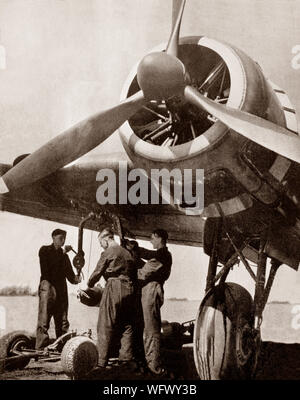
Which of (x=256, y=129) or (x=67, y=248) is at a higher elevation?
(x=256, y=129)

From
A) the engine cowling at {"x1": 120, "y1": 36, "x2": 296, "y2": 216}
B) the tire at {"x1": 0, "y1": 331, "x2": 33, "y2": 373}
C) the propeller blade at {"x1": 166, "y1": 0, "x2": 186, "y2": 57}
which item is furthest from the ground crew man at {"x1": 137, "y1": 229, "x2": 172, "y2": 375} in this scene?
the propeller blade at {"x1": 166, "y1": 0, "x2": 186, "y2": 57}

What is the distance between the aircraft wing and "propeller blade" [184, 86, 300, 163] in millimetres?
1938

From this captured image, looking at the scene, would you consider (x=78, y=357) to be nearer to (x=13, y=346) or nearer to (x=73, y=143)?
(x=13, y=346)

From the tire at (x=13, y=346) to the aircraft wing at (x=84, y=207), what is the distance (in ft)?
5.74

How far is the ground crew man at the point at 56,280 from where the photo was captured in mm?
6574

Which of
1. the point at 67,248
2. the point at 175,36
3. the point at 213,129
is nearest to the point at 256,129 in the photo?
the point at 213,129

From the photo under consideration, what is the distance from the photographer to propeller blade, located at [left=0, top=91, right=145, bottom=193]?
4.66m

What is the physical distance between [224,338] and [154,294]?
38.1 inches

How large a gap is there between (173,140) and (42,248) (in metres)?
2.75

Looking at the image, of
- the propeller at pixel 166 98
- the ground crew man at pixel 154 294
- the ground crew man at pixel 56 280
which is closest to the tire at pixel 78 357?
the ground crew man at pixel 154 294

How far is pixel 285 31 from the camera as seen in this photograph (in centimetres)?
652

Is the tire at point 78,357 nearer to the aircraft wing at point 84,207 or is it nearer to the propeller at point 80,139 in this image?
the propeller at point 80,139

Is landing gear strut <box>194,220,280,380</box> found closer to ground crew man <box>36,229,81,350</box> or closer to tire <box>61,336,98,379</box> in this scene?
tire <box>61,336,98,379</box>

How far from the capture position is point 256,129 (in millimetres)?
4207
